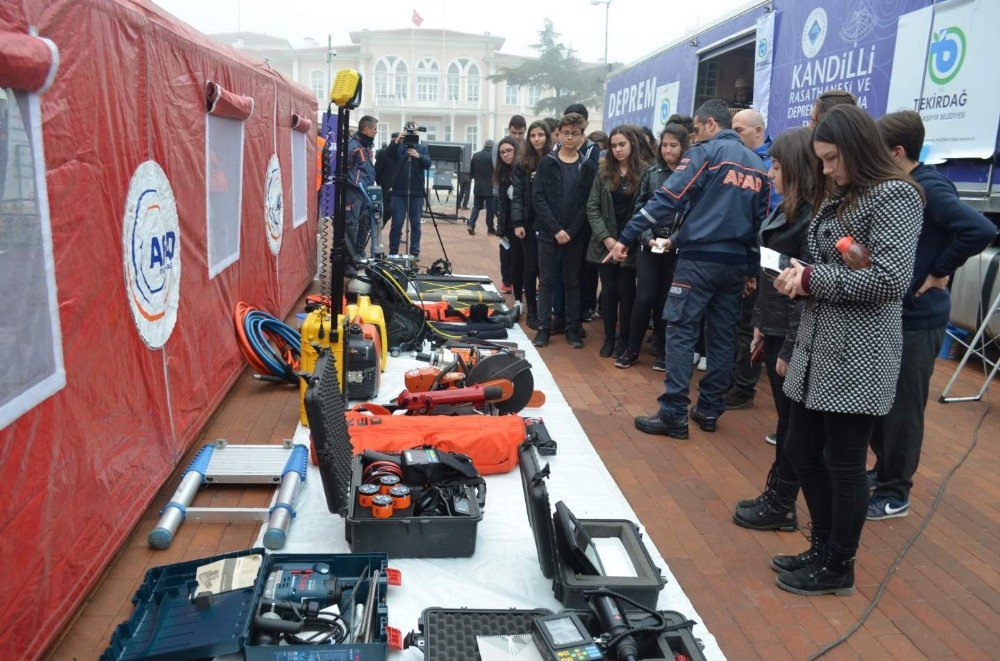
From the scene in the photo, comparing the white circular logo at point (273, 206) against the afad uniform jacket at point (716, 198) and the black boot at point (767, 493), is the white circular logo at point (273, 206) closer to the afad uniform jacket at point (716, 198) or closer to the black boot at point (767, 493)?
the afad uniform jacket at point (716, 198)

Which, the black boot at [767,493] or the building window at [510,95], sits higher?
the building window at [510,95]

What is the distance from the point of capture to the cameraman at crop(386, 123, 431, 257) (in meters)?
9.96

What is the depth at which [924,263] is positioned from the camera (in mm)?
3246

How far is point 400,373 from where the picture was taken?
5.50 metres

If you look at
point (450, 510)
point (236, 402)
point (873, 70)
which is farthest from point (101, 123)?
point (873, 70)

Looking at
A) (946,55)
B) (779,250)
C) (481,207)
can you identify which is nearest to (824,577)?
(779,250)

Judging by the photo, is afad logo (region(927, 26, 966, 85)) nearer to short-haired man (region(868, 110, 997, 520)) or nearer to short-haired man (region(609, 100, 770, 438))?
short-haired man (region(609, 100, 770, 438))

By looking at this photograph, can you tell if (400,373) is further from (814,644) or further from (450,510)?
(814,644)

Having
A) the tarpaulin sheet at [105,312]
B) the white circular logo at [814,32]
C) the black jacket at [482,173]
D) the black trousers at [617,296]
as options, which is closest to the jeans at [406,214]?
the black jacket at [482,173]

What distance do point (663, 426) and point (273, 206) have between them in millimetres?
4007

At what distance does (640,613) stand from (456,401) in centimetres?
208

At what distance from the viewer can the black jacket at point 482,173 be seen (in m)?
14.0

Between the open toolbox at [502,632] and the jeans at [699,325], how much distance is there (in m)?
2.21

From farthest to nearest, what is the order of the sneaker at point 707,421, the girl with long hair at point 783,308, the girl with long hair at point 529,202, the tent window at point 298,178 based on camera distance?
the tent window at point 298,178 → the girl with long hair at point 529,202 → the sneaker at point 707,421 → the girl with long hair at point 783,308
